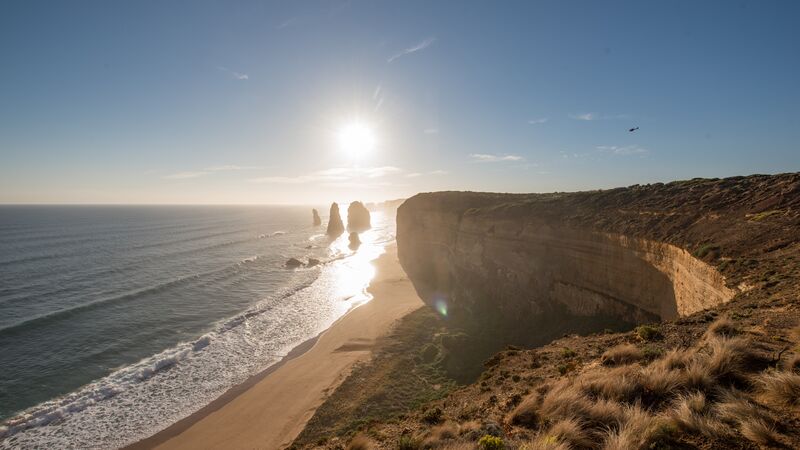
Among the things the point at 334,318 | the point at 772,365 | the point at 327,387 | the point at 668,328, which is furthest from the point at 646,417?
the point at 334,318

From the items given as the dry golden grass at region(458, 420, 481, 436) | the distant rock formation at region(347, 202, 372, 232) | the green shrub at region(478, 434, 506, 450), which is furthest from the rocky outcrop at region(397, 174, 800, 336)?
the distant rock formation at region(347, 202, 372, 232)

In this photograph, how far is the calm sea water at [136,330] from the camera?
57.5ft

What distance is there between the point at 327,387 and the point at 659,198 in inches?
931

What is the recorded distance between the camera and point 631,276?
715 inches

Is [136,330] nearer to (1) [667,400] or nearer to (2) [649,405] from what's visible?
(2) [649,405]

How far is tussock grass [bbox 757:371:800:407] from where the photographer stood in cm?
561

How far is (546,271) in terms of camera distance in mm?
23688

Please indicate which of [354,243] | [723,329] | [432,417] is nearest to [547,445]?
[432,417]

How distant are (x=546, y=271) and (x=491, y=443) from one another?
19106mm

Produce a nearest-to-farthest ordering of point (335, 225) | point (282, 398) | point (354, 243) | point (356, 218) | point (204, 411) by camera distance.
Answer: point (204, 411) → point (282, 398) → point (354, 243) → point (335, 225) → point (356, 218)

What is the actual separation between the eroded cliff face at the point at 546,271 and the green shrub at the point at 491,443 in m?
10.8

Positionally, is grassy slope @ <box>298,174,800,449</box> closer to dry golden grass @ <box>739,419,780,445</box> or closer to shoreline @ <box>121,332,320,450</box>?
dry golden grass @ <box>739,419,780,445</box>

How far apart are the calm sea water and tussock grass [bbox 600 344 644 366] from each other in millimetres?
19306

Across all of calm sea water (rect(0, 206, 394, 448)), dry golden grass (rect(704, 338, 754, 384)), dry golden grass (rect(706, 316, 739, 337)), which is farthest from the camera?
calm sea water (rect(0, 206, 394, 448))
